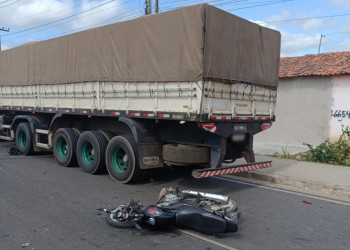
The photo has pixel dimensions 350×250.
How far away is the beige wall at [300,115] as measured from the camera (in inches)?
513

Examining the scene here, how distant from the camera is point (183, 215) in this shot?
4.64 metres

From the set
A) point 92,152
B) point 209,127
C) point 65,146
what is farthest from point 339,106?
point 65,146

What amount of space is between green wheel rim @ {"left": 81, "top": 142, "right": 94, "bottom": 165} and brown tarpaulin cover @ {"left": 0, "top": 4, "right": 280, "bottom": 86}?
1640 mm

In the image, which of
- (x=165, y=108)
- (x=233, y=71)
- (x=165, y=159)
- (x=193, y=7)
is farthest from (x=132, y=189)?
(x=193, y=7)

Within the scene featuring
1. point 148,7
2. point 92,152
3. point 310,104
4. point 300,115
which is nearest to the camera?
point 92,152

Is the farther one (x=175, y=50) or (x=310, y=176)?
(x=310, y=176)

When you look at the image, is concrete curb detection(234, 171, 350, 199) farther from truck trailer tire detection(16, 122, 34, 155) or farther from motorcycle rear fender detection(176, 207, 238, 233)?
truck trailer tire detection(16, 122, 34, 155)

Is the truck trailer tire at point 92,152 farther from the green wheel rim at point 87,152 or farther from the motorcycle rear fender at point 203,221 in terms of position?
the motorcycle rear fender at point 203,221

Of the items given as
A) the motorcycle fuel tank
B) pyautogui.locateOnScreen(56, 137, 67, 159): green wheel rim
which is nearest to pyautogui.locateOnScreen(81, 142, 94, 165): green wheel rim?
pyautogui.locateOnScreen(56, 137, 67, 159): green wheel rim

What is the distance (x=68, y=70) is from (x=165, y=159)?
3852 mm

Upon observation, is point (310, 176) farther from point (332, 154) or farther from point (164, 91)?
point (164, 91)

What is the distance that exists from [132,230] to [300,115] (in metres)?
10.8

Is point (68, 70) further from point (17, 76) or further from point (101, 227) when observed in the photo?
point (101, 227)

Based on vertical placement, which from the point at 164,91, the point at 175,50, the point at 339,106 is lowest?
the point at 339,106
